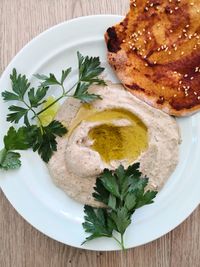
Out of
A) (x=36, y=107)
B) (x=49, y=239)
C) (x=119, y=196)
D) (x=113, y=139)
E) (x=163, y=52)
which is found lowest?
(x=49, y=239)

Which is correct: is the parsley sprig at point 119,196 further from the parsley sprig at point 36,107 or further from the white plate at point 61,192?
the parsley sprig at point 36,107

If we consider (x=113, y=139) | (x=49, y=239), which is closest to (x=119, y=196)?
(x=113, y=139)

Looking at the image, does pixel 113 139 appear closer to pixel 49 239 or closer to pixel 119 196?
pixel 119 196

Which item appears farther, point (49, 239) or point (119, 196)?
point (49, 239)

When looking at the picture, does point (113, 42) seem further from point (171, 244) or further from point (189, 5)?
point (171, 244)

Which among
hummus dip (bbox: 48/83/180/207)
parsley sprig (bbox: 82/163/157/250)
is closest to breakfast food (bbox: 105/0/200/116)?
hummus dip (bbox: 48/83/180/207)

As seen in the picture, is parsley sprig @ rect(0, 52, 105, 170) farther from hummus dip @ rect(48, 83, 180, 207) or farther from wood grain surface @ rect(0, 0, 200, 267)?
wood grain surface @ rect(0, 0, 200, 267)
